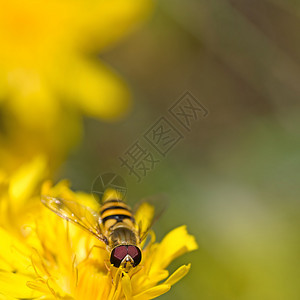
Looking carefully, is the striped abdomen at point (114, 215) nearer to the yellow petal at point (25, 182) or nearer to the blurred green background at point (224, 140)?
the yellow petal at point (25, 182)

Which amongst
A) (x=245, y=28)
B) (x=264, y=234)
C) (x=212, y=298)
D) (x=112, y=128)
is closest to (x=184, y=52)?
(x=245, y=28)

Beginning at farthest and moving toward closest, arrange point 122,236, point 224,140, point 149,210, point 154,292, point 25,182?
1. point 224,140
2. point 25,182
3. point 149,210
4. point 122,236
5. point 154,292

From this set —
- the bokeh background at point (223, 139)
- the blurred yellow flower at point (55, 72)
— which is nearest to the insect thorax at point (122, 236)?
the bokeh background at point (223, 139)

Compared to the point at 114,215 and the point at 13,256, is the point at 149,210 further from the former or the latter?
the point at 13,256

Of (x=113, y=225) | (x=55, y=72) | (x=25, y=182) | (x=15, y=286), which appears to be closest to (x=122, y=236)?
(x=113, y=225)

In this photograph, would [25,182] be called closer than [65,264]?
No

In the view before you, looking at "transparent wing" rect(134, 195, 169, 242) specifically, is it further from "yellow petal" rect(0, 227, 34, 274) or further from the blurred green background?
the blurred green background

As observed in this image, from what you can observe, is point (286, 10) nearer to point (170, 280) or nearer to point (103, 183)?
point (103, 183)
